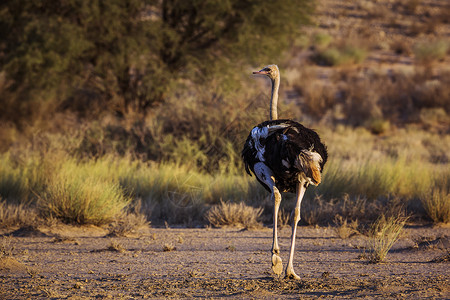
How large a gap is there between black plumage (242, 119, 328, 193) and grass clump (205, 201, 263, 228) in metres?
3.55

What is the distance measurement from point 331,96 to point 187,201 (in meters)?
17.2

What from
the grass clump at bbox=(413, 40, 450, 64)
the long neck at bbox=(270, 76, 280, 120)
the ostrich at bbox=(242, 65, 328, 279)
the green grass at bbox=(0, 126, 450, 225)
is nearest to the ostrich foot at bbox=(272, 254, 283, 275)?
the ostrich at bbox=(242, 65, 328, 279)

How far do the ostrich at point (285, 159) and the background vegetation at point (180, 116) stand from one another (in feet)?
11.8

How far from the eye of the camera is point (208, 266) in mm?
7434

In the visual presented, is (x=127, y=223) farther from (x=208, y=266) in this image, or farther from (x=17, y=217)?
(x=208, y=266)

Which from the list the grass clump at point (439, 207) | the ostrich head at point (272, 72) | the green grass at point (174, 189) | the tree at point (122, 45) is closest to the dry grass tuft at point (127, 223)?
the green grass at point (174, 189)

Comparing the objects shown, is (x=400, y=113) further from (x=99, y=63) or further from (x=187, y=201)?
(x=187, y=201)

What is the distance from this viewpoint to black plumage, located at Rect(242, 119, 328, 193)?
6.14 metres

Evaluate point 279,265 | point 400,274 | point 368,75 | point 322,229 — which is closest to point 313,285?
point 279,265

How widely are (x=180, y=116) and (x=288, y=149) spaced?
29.9ft

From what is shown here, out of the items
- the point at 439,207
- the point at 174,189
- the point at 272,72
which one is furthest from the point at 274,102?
the point at 174,189

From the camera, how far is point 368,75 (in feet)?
104

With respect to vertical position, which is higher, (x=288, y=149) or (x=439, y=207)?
(x=288, y=149)

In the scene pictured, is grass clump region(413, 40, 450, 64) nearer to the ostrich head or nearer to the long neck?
the ostrich head
